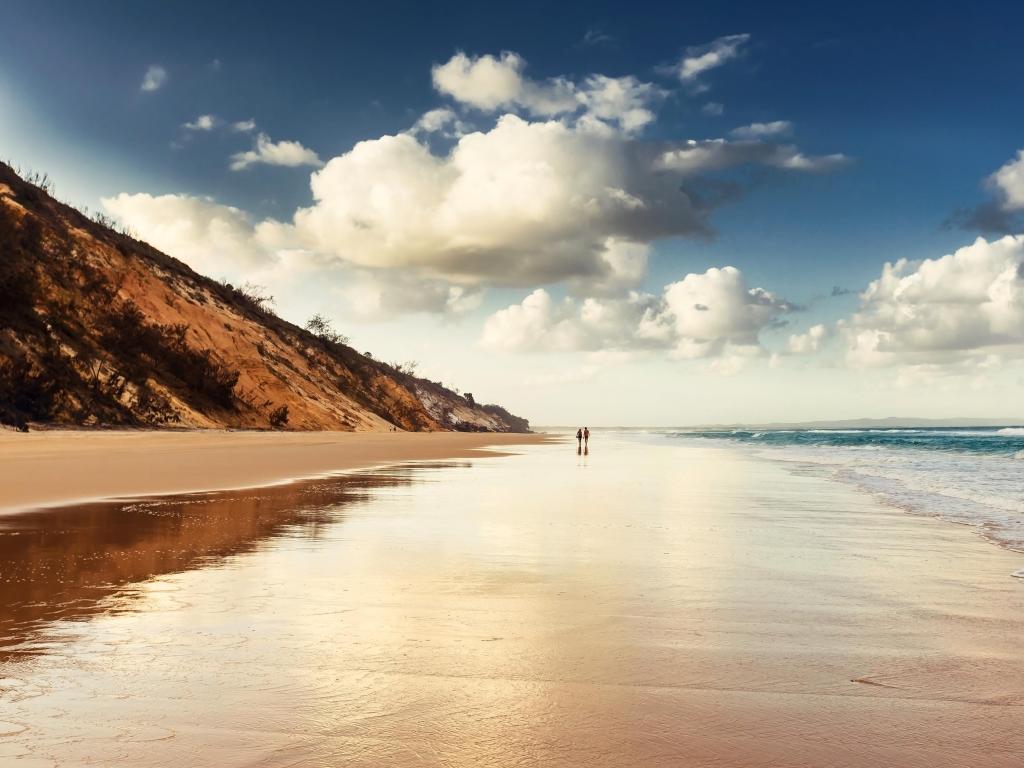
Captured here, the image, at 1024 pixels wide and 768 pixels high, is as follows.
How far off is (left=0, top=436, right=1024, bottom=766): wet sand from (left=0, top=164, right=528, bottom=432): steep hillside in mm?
27861

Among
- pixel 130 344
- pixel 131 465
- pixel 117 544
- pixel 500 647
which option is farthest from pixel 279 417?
pixel 500 647

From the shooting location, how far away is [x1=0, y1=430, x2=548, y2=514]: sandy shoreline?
14.3m

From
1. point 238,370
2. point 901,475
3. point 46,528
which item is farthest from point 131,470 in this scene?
point 238,370

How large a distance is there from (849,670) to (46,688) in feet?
13.7

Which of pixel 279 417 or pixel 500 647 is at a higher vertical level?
pixel 279 417

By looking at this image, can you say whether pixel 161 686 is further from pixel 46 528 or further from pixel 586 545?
pixel 46 528

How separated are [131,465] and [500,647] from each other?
60.8ft

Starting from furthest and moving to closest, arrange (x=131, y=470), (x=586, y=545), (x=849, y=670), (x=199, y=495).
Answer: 1. (x=131, y=470)
2. (x=199, y=495)
3. (x=586, y=545)
4. (x=849, y=670)

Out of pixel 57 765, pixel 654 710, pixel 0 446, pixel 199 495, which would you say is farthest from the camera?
pixel 0 446

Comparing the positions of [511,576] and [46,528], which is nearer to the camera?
[511,576]

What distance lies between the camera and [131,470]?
19172mm

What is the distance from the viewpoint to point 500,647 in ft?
15.8

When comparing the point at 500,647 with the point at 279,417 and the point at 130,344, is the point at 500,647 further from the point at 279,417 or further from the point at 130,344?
the point at 279,417

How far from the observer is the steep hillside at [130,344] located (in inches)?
1391
